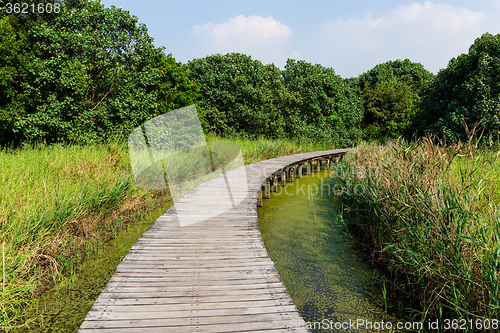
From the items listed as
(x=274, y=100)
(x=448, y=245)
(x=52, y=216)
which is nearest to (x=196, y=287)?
(x=52, y=216)

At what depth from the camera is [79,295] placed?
10.5 ft

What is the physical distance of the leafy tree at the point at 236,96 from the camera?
18781mm

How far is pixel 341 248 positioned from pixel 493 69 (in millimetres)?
14399

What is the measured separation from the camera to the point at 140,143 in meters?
9.68

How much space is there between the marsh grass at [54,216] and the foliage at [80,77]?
4129 mm

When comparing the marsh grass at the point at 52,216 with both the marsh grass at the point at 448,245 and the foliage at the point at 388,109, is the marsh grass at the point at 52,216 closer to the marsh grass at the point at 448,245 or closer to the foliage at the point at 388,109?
the marsh grass at the point at 448,245

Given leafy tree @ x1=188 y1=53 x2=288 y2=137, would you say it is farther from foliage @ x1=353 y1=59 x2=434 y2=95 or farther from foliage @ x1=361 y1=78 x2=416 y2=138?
foliage @ x1=353 y1=59 x2=434 y2=95

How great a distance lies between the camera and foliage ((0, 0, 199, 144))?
29.6 feet

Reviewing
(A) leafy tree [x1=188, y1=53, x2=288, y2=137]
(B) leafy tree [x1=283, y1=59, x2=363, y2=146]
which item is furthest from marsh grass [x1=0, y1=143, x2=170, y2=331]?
(B) leafy tree [x1=283, y1=59, x2=363, y2=146]

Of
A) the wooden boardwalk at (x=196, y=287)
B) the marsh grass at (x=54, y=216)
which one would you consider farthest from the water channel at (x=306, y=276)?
the wooden boardwalk at (x=196, y=287)

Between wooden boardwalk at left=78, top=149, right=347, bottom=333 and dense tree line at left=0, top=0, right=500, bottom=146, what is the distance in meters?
3.03

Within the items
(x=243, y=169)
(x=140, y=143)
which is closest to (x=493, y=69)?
(x=243, y=169)

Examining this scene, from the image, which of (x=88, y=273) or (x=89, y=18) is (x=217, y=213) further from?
(x=89, y=18)

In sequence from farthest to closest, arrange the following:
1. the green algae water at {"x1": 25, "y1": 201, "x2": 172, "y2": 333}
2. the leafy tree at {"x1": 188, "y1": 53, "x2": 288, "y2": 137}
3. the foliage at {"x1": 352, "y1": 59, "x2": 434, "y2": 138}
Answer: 1. the foliage at {"x1": 352, "y1": 59, "x2": 434, "y2": 138}
2. the leafy tree at {"x1": 188, "y1": 53, "x2": 288, "y2": 137}
3. the green algae water at {"x1": 25, "y1": 201, "x2": 172, "y2": 333}
